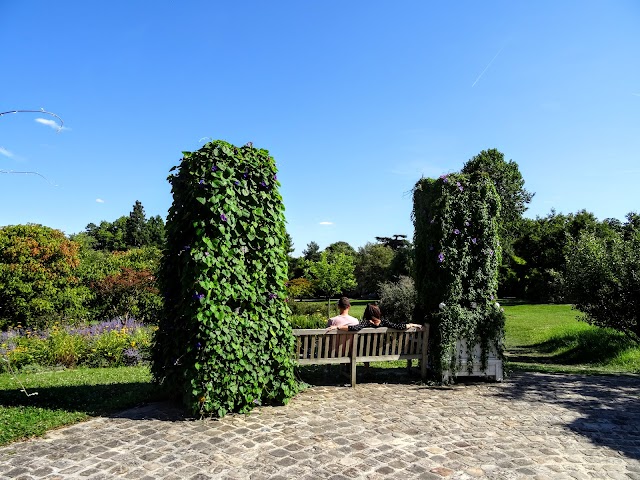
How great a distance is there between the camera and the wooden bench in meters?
6.95

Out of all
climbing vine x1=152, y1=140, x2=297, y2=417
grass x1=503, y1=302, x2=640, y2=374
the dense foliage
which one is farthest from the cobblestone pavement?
the dense foliage

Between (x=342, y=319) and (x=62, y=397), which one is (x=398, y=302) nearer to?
(x=342, y=319)

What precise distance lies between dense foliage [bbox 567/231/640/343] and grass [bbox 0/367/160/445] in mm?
10986

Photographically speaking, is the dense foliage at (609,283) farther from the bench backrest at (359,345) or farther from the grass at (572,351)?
the bench backrest at (359,345)

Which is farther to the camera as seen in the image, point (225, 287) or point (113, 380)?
point (113, 380)

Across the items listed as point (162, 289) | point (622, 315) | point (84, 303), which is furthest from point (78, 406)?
point (622, 315)

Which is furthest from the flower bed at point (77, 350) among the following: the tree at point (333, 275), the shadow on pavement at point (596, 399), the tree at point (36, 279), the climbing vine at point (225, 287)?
the tree at point (333, 275)

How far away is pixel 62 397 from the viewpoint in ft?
20.7

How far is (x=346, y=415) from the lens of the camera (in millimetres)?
5715

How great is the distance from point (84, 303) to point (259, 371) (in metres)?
11.8

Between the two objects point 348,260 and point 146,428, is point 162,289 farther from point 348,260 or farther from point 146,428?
point 348,260

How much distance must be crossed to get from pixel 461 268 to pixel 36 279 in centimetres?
1268

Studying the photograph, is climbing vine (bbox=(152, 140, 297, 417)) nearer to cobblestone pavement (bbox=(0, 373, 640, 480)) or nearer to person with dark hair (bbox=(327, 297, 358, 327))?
cobblestone pavement (bbox=(0, 373, 640, 480))

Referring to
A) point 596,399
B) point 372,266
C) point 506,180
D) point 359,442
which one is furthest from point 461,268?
point 372,266
